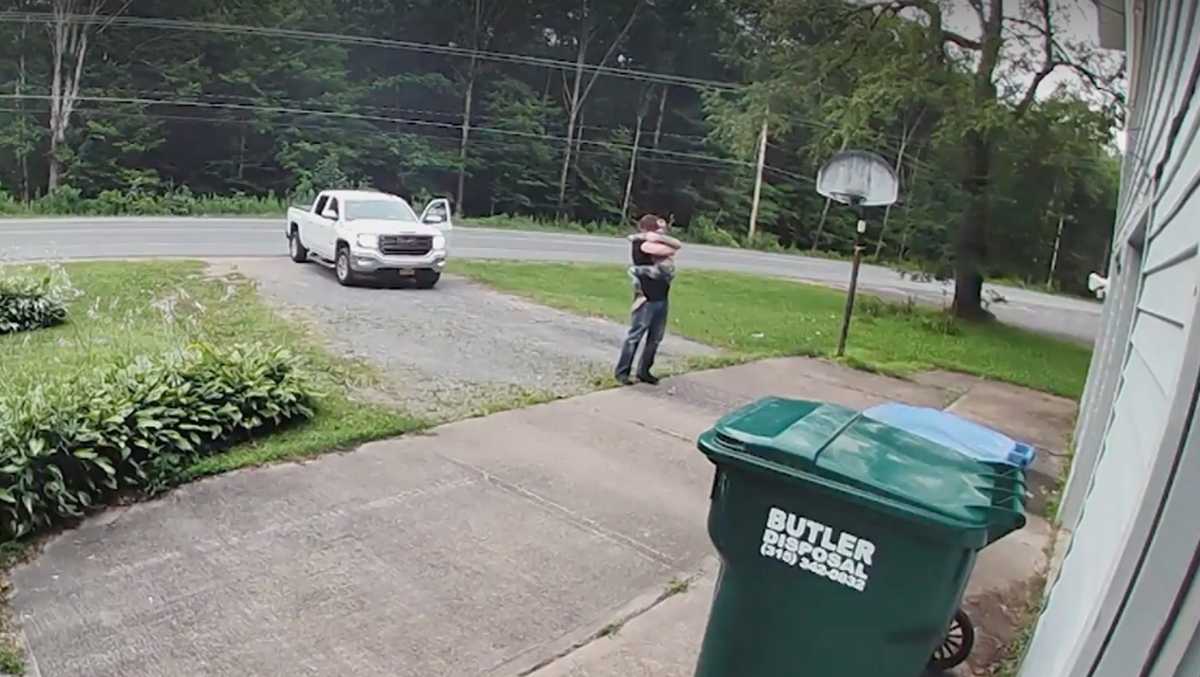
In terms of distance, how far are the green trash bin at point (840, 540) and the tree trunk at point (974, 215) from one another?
48.2 ft

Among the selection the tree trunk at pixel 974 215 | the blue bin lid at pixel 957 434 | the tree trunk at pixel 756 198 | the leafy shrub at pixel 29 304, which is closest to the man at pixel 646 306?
the blue bin lid at pixel 957 434

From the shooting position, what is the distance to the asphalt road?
16.4 meters

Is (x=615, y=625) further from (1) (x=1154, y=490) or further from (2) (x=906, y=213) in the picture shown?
(2) (x=906, y=213)

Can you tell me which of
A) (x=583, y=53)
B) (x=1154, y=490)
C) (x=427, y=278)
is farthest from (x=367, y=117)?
(x=1154, y=490)

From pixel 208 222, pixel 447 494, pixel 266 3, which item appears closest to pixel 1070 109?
pixel 447 494

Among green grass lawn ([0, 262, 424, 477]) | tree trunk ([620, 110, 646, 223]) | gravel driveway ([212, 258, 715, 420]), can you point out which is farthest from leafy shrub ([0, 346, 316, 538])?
tree trunk ([620, 110, 646, 223])

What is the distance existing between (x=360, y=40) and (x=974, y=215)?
21.3m

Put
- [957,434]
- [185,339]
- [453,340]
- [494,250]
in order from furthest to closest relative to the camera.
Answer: [494,250]
[453,340]
[185,339]
[957,434]

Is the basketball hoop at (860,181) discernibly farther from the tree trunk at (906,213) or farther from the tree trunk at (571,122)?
the tree trunk at (571,122)

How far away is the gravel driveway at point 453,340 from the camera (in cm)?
687

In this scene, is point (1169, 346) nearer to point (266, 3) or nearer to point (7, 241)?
point (7, 241)

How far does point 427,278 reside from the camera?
13.3 meters

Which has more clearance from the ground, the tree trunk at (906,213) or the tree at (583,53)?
the tree at (583,53)

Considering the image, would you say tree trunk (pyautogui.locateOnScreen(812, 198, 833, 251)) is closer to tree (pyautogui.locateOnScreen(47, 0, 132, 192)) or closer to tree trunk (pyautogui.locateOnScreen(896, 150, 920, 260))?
tree trunk (pyautogui.locateOnScreen(896, 150, 920, 260))
